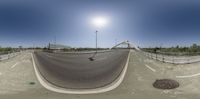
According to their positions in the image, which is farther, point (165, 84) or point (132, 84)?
point (132, 84)

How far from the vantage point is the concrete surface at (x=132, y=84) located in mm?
13195

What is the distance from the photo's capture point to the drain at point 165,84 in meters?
14.6

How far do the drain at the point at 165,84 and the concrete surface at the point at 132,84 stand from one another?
0.41m

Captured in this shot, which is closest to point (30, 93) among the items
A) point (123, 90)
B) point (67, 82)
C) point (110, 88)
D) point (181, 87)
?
point (67, 82)

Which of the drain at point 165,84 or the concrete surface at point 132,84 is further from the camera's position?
the drain at point 165,84

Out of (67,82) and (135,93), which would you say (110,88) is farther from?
(67,82)

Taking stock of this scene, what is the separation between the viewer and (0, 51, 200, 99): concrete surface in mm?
13195

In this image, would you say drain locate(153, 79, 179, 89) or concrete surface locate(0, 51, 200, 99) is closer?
concrete surface locate(0, 51, 200, 99)

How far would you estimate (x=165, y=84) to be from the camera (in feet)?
49.2

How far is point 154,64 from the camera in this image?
68.1 ft

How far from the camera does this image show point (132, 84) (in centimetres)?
1545

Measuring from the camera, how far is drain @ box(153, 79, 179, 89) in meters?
Answer: 14.6

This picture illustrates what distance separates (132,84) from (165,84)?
2613mm

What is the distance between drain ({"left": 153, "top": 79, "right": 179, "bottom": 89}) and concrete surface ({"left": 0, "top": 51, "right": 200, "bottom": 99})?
41 centimetres
